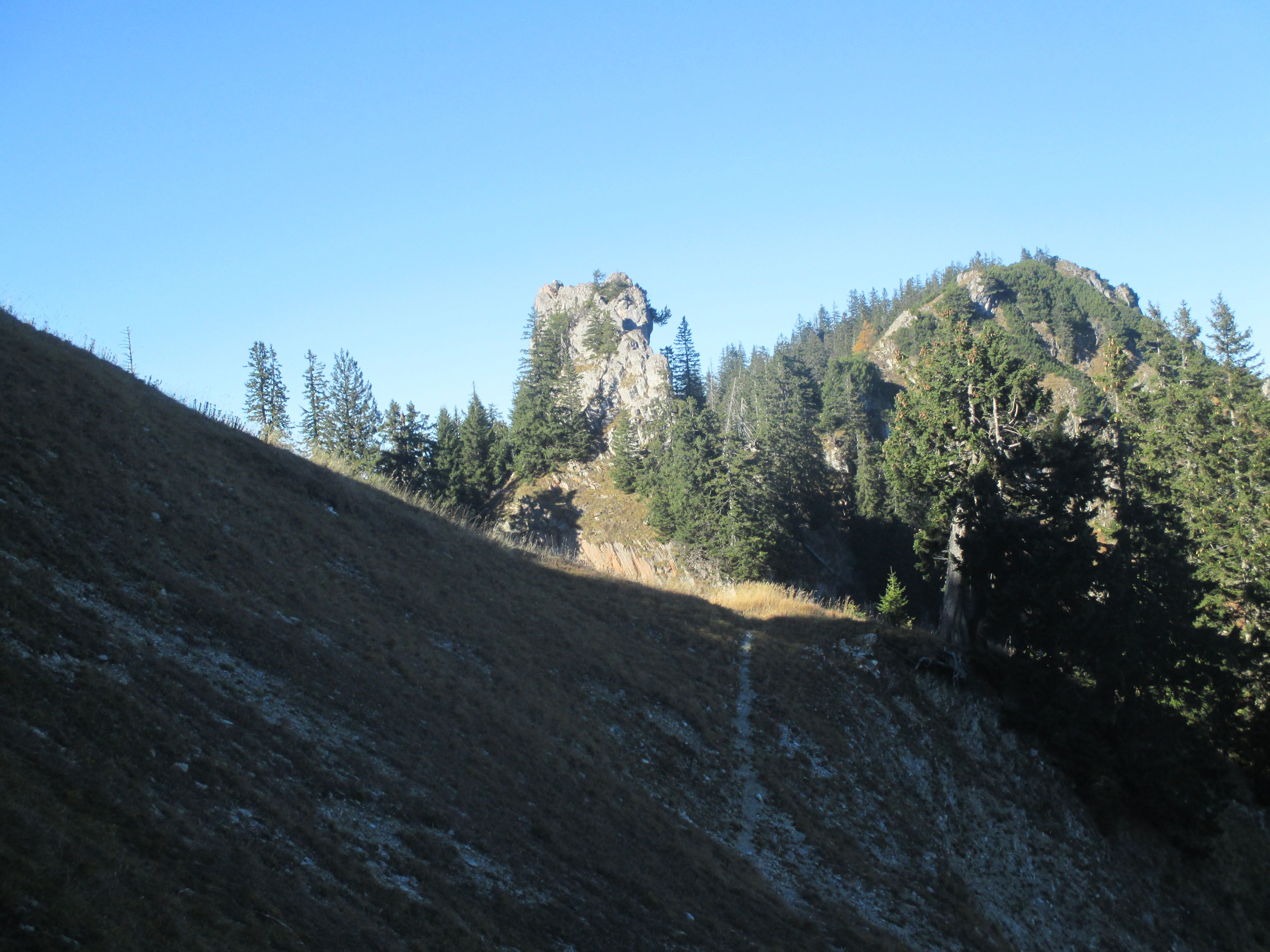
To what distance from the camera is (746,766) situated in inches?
674

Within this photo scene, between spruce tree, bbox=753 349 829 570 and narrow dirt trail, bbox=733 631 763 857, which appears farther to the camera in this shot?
spruce tree, bbox=753 349 829 570

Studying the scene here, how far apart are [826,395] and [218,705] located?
81.1 metres

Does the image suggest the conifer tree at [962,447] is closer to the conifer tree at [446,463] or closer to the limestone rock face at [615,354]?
the conifer tree at [446,463]

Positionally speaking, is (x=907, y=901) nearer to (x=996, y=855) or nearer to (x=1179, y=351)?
(x=996, y=855)

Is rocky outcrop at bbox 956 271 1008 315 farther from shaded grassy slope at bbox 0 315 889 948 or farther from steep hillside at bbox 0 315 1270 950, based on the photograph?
shaded grassy slope at bbox 0 315 889 948

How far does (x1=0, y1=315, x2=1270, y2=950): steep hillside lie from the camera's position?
6.38 meters

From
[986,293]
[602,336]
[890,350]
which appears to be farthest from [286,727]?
[986,293]

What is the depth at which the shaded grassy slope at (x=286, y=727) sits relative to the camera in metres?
5.89

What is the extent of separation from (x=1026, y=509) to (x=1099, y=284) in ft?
429

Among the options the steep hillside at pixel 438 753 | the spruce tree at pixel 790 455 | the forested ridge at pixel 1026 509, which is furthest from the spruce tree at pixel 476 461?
the steep hillside at pixel 438 753

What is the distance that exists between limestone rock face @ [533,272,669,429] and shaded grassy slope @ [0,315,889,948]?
52289 millimetres

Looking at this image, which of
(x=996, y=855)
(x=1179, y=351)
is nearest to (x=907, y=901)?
(x=996, y=855)

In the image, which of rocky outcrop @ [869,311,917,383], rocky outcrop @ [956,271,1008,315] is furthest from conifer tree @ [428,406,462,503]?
rocky outcrop @ [956,271,1008,315]

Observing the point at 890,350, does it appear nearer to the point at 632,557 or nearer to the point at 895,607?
the point at 632,557
